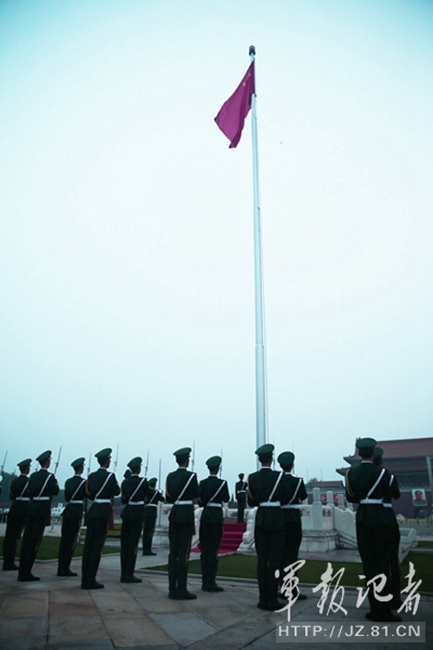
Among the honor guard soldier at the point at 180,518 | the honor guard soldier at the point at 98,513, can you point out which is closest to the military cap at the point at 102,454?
the honor guard soldier at the point at 98,513

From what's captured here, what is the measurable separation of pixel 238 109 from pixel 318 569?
12.6 m

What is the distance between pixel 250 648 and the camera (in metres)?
3.34

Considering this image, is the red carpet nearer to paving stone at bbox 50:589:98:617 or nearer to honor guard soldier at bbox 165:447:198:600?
honor guard soldier at bbox 165:447:198:600

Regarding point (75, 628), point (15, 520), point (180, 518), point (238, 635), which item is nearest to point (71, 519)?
point (15, 520)

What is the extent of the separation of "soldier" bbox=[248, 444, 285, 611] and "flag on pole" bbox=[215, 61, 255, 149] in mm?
10974

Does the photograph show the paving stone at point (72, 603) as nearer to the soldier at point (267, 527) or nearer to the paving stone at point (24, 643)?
the paving stone at point (24, 643)

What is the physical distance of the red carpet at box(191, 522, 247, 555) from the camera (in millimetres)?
11492

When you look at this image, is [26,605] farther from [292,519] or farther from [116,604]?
[292,519]

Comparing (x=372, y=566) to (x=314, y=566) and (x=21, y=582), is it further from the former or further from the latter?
(x=21, y=582)

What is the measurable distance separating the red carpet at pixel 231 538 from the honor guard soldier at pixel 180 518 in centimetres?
591

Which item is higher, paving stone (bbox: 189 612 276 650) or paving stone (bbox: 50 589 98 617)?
paving stone (bbox: 189 612 276 650)

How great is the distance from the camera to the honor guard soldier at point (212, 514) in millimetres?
6020

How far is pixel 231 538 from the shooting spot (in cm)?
1197

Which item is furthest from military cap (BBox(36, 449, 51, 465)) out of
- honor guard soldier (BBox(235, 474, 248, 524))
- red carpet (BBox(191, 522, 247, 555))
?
honor guard soldier (BBox(235, 474, 248, 524))
